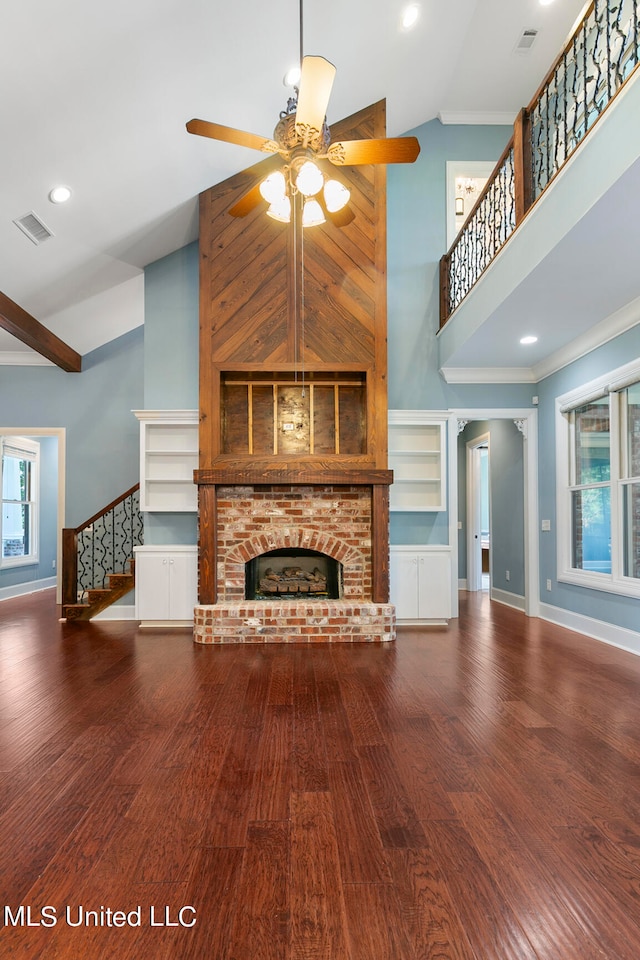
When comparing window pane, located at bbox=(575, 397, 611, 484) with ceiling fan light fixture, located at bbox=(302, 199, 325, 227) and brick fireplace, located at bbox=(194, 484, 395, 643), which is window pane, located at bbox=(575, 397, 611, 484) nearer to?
brick fireplace, located at bbox=(194, 484, 395, 643)

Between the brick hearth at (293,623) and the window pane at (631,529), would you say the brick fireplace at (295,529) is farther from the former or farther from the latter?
the window pane at (631,529)

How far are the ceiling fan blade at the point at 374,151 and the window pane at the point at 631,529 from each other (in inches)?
123

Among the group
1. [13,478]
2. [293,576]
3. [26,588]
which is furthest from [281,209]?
[26,588]

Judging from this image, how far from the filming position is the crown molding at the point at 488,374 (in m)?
6.53

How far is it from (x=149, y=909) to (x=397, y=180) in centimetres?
686

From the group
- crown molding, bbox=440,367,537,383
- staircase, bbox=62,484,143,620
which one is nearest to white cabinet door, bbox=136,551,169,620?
staircase, bbox=62,484,143,620

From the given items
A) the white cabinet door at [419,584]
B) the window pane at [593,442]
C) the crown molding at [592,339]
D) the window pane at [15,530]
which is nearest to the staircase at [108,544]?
the window pane at [15,530]

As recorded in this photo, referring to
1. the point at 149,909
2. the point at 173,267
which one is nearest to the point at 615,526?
the point at 149,909

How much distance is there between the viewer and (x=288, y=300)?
5820mm

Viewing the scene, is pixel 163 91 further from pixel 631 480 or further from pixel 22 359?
pixel 22 359

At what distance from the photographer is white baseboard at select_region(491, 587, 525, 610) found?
706 cm

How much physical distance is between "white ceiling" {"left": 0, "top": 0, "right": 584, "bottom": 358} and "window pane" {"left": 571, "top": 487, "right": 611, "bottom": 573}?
4.36 metres

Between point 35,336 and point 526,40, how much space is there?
232 inches

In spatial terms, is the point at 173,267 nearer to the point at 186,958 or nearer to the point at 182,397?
the point at 182,397
